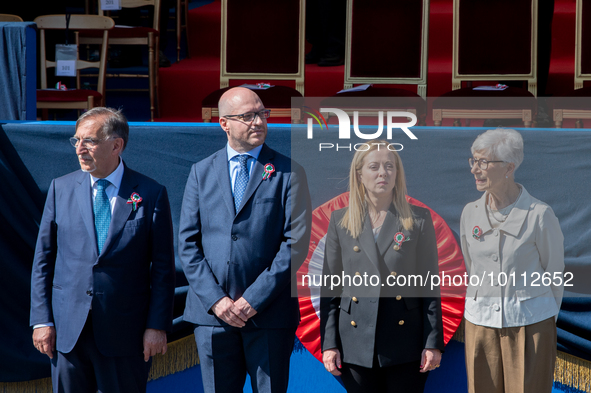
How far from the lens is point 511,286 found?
209 cm

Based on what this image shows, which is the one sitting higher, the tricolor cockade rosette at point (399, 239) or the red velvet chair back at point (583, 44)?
the red velvet chair back at point (583, 44)

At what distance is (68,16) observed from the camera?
15.2 feet

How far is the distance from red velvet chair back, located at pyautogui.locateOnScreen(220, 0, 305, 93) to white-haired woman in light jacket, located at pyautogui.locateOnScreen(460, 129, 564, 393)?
2.32m

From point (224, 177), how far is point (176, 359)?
847 millimetres

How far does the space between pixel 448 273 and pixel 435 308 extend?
442 millimetres

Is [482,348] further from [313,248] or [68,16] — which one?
[68,16]

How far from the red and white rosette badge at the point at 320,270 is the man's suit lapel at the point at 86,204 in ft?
2.61

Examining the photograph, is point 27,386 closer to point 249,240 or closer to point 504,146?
point 249,240

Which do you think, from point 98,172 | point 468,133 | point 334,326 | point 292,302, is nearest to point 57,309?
point 98,172

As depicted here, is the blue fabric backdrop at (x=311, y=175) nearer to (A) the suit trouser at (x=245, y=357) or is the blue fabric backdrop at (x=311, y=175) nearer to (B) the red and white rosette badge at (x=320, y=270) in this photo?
(B) the red and white rosette badge at (x=320, y=270)

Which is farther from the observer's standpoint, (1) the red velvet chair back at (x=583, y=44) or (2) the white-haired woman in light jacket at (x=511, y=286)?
(1) the red velvet chair back at (x=583, y=44)

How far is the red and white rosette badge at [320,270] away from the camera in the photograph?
7.91 feet

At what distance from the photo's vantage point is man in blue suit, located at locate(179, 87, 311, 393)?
2.01 meters

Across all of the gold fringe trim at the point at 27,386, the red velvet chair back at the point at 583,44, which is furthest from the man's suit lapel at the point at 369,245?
the red velvet chair back at the point at 583,44
